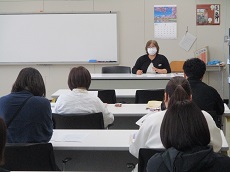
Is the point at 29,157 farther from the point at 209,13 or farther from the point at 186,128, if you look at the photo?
the point at 209,13

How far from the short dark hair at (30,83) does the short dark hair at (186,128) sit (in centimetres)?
133

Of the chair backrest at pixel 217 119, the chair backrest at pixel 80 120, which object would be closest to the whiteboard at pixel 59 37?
the chair backrest at pixel 217 119

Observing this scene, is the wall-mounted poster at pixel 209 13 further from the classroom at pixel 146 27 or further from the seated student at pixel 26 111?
the seated student at pixel 26 111

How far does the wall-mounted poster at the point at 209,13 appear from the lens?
8.05 m

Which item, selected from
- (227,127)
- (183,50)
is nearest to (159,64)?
(183,50)

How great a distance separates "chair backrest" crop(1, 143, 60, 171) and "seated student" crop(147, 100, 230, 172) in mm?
1058

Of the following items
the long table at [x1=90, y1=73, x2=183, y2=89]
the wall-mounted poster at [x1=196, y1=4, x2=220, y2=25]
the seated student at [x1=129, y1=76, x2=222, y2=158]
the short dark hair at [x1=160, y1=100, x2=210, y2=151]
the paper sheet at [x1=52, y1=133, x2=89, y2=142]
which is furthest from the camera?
the wall-mounted poster at [x1=196, y1=4, x2=220, y2=25]

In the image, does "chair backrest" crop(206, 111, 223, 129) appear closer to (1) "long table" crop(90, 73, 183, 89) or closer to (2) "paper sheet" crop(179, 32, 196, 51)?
(1) "long table" crop(90, 73, 183, 89)

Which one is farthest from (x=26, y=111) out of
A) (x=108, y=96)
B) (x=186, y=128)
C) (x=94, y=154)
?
(x=108, y=96)

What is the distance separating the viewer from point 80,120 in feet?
11.6

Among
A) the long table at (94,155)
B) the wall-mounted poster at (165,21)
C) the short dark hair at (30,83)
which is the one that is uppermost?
the wall-mounted poster at (165,21)

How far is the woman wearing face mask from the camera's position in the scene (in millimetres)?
6531

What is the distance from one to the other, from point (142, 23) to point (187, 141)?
6.76 meters

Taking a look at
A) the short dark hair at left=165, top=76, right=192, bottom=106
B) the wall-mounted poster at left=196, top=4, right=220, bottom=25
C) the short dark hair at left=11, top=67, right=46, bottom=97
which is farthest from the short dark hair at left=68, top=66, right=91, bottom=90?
the wall-mounted poster at left=196, top=4, right=220, bottom=25
